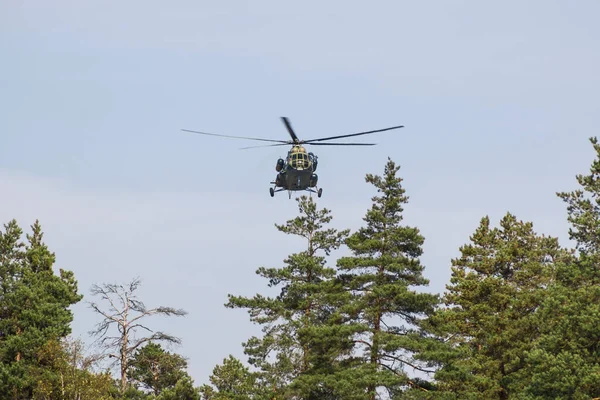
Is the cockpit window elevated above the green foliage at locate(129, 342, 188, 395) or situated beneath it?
elevated above

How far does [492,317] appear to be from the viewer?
76.2 metres

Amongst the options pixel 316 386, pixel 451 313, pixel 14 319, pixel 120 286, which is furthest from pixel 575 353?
pixel 14 319

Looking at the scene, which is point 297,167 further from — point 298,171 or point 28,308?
point 28,308

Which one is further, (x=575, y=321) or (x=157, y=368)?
(x=157, y=368)

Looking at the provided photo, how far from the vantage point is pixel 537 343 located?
68.9 m

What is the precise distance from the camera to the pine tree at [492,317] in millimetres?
72188

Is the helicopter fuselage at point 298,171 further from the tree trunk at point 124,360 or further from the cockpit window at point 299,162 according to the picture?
the tree trunk at point 124,360

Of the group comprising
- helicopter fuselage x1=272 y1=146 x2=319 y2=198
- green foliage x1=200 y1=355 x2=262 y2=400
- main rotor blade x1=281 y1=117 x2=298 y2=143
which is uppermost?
main rotor blade x1=281 y1=117 x2=298 y2=143

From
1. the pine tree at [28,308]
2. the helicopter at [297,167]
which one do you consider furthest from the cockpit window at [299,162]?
the pine tree at [28,308]

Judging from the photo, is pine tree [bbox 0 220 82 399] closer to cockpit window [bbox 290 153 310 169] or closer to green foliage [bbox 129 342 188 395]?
green foliage [bbox 129 342 188 395]

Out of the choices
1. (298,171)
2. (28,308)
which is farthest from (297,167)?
(28,308)

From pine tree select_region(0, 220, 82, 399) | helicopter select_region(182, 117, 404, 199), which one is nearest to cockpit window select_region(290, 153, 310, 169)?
helicopter select_region(182, 117, 404, 199)

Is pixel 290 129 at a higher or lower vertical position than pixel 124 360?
higher

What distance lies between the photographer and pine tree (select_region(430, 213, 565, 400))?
72.2 metres
